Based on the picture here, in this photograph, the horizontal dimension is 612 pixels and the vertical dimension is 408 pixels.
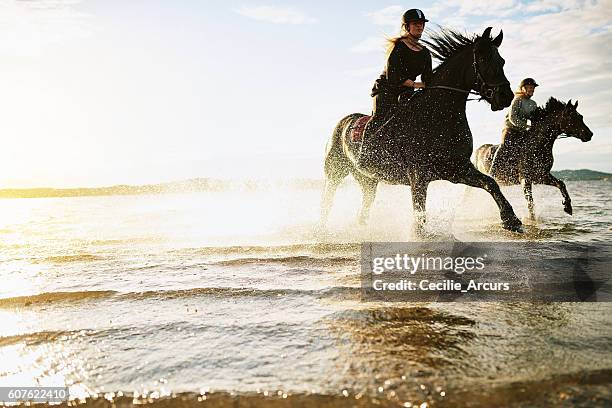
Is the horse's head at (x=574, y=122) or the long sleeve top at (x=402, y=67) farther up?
the long sleeve top at (x=402, y=67)

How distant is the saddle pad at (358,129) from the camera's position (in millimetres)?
7953

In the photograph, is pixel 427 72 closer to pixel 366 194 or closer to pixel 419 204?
pixel 419 204

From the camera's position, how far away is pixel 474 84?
22.5ft

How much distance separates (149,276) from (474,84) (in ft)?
17.2

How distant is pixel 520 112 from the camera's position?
36.1 ft

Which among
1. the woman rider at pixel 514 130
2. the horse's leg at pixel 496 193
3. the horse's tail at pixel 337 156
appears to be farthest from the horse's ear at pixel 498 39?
the woman rider at pixel 514 130

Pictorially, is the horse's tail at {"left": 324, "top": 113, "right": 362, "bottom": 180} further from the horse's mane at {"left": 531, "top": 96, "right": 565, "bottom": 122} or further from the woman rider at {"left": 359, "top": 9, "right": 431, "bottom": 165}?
the horse's mane at {"left": 531, "top": 96, "right": 565, "bottom": 122}

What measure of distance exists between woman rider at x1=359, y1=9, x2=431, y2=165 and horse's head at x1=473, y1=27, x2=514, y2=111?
29.6 inches

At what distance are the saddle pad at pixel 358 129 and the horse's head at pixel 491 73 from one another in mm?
1898

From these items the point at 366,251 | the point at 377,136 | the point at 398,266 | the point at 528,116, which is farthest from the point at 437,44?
the point at 528,116

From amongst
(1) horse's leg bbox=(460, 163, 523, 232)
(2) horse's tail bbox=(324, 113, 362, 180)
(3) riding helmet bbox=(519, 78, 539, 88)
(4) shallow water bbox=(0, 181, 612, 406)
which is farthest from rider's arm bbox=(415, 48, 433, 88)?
(3) riding helmet bbox=(519, 78, 539, 88)

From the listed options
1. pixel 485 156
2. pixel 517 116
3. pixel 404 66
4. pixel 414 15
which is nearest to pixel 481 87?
pixel 404 66

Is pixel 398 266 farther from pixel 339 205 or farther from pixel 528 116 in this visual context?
pixel 339 205

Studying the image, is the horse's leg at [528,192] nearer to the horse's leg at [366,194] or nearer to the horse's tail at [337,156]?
the horse's leg at [366,194]
